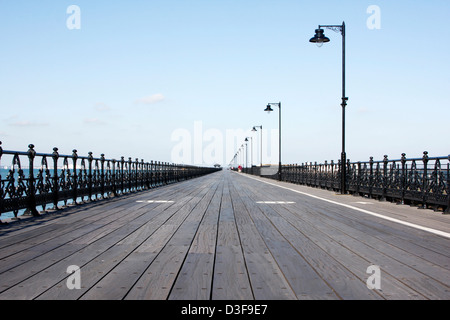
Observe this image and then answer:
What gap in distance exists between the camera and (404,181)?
12.6 meters

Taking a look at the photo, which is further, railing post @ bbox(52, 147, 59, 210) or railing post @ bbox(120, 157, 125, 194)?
railing post @ bbox(120, 157, 125, 194)

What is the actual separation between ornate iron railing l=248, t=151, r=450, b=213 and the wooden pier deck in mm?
1896

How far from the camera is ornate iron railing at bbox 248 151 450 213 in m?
10.6

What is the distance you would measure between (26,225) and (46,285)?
4.58 metres

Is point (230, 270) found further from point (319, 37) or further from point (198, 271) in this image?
point (319, 37)

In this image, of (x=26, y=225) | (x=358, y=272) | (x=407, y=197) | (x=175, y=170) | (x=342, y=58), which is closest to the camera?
(x=358, y=272)

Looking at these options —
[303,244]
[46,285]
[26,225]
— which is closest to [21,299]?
[46,285]

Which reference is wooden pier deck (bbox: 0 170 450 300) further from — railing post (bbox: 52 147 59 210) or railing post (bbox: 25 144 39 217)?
railing post (bbox: 52 147 59 210)

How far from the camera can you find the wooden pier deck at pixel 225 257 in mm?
3689

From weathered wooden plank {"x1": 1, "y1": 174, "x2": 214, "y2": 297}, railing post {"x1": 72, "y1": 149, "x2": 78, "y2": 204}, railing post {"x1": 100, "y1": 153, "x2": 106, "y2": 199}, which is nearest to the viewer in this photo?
weathered wooden plank {"x1": 1, "y1": 174, "x2": 214, "y2": 297}

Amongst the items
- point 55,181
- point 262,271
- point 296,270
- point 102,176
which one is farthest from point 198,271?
point 102,176

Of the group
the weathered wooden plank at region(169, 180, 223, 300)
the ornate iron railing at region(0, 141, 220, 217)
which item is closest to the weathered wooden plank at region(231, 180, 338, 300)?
the weathered wooden plank at region(169, 180, 223, 300)
